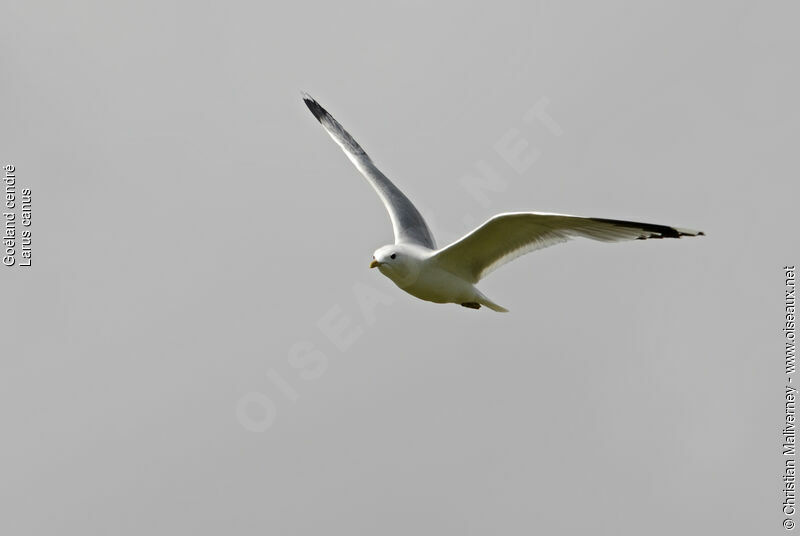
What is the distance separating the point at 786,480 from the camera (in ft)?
43.1

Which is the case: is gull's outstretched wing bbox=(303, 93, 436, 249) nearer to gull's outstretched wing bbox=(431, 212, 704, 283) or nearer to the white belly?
the white belly

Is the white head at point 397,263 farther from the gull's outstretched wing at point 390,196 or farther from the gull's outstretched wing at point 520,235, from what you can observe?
the gull's outstretched wing at point 390,196

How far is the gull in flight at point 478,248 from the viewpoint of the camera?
36.0ft

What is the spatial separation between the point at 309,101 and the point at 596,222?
7.19m

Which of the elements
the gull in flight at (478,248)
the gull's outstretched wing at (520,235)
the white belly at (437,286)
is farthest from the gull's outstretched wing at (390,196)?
the gull's outstretched wing at (520,235)

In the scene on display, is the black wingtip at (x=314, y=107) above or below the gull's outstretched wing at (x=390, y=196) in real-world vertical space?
above

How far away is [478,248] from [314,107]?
236 inches

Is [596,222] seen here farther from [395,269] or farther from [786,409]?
[786,409]

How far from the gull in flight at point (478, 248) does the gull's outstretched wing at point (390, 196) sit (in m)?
0.03

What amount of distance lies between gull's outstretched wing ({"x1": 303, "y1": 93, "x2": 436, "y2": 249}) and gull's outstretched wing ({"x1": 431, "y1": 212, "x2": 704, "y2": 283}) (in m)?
1.15

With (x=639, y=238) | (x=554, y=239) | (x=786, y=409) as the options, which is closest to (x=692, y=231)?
(x=639, y=238)

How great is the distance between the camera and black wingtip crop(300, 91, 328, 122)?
16.9 meters

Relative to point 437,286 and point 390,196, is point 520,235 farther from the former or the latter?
point 390,196

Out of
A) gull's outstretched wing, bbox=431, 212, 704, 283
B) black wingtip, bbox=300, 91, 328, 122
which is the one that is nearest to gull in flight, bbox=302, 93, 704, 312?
gull's outstretched wing, bbox=431, 212, 704, 283
